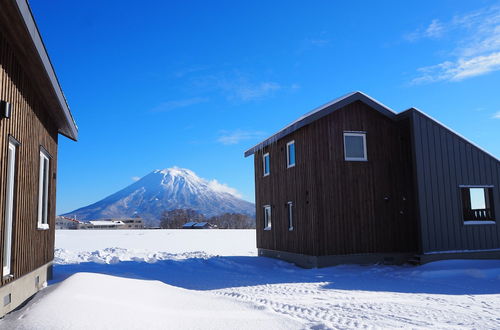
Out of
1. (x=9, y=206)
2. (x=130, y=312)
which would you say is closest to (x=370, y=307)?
(x=130, y=312)

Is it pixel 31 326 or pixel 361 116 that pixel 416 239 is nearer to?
pixel 361 116

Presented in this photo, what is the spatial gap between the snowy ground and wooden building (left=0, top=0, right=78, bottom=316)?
509mm

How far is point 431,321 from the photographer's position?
5.65 m

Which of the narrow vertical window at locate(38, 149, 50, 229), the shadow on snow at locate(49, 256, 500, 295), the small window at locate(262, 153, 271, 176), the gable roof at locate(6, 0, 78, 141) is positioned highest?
the gable roof at locate(6, 0, 78, 141)

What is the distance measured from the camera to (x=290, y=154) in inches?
565

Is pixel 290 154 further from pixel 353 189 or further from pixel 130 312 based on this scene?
pixel 130 312

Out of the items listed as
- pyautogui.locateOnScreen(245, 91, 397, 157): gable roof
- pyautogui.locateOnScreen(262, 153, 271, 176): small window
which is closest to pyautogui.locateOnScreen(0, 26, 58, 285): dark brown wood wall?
pyautogui.locateOnScreen(245, 91, 397, 157): gable roof

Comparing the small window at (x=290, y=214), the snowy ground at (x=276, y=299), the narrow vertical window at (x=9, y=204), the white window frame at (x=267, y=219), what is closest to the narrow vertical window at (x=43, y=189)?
the snowy ground at (x=276, y=299)

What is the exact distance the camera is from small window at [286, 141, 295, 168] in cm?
1409

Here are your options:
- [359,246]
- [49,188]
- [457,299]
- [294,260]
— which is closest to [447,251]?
[359,246]

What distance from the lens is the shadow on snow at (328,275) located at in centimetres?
904

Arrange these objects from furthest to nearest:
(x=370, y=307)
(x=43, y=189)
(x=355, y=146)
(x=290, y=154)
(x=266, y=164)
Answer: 1. (x=266, y=164)
2. (x=290, y=154)
3. (x=355, y=146)
4. (x=43, y=189)
5. (x=370, y=307)

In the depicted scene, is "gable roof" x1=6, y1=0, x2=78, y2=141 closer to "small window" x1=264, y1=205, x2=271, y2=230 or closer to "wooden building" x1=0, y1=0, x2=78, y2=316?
"wooden building" x1=0, y1=0, x2=78, y2=316

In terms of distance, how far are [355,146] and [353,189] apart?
1390 mm
